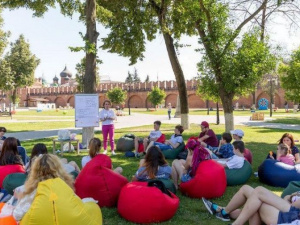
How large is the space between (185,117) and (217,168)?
1270cm

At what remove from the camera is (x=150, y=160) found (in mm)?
4934

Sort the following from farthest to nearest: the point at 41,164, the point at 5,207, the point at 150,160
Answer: the point at 150,160 → the point at 5,207 → the point at 41,164

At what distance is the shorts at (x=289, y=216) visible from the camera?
11.1 feet

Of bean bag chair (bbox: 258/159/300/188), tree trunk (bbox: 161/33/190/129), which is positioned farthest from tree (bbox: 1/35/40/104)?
bean bag chair (bbox: 258/159/300/188)

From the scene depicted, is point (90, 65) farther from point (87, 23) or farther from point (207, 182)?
point (207, 182)

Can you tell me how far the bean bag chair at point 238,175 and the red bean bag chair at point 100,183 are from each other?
2317 millimetres

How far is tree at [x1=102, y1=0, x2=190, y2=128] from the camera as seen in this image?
16.4 m

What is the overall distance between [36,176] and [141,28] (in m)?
14.5

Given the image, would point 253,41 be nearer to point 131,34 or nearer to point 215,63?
point 215,63

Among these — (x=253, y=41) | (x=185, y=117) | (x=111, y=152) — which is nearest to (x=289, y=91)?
(x=185, y=117)

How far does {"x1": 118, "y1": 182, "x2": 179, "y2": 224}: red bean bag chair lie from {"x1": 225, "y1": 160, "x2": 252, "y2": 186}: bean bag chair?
211 centimetres

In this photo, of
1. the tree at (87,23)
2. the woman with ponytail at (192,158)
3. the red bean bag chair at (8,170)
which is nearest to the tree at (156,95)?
the tree at (87,23)

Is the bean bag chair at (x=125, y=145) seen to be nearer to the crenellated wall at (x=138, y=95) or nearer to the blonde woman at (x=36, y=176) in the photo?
the blonde woman at (x=36, y=176)

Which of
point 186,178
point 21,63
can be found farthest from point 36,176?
point 21,63
